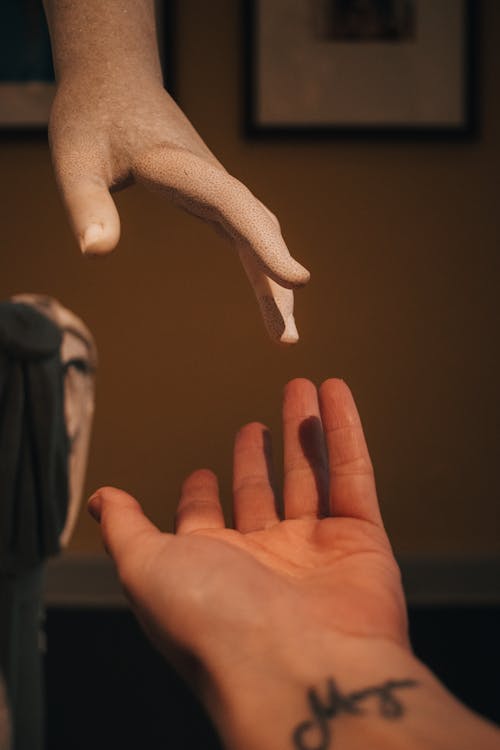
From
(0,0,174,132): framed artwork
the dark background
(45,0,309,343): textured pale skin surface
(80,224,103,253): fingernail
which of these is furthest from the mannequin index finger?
(0,0,174,132): framed artwork

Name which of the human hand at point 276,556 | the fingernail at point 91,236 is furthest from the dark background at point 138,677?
the fingernail at point 91,236

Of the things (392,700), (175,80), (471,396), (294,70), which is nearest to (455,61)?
(294,70)

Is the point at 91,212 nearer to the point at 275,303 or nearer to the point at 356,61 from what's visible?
the point at 275,303

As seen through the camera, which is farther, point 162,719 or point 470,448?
point 470,448

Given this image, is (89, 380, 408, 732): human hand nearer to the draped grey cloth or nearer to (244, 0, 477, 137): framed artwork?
the draped grey cloth

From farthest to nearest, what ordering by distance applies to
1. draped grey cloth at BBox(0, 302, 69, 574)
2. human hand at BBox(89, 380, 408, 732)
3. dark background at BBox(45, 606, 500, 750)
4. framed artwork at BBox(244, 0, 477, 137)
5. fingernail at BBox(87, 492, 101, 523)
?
framed artwork at BBox(244, 0, 477, 137)
dark background at BBox(45, 606, 500, 750)
fingernail at BBox(87, 492, 101, 523)
human hand at BBox(89, 380, 408, 732)
draped grey cloth at BBox(0, 302, 69, 574)

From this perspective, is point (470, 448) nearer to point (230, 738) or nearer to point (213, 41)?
point (213, 41)
